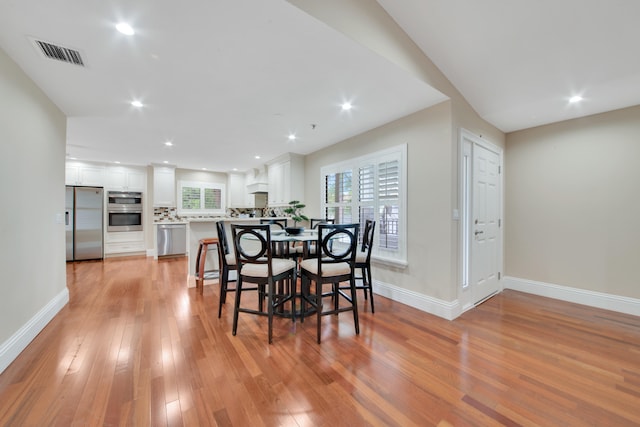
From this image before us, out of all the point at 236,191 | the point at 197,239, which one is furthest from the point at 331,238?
the point at 236,191

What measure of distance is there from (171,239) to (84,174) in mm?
2327

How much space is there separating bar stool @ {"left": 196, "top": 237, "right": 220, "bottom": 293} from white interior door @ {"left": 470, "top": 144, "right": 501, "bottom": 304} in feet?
11.4

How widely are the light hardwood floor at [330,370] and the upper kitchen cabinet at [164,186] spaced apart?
3.95 m

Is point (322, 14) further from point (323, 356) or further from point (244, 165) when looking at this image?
point (244, 165)

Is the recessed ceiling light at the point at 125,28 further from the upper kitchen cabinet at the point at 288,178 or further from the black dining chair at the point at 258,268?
the upper kitchen cabinet at the point at 288,178

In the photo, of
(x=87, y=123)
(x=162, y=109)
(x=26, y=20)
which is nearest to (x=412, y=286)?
(x=162, y=109)

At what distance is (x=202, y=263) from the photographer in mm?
3545

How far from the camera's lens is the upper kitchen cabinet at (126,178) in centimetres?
586

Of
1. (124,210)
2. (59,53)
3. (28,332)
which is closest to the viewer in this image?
(59,53)

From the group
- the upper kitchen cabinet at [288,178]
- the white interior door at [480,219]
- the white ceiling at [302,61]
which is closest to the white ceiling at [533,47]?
the white ceiling at [302,61]

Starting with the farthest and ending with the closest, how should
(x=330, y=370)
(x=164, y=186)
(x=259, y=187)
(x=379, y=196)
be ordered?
(x=164, y=186) → (x=259, y=187) → (x=379, y=196) → (x=330, y=370)

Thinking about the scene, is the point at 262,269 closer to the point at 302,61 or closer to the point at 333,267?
the point at 333,267

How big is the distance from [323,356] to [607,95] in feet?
12.3

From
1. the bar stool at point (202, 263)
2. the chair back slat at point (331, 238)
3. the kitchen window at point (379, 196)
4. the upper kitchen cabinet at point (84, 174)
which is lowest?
the bar stool at point (202, 263)
